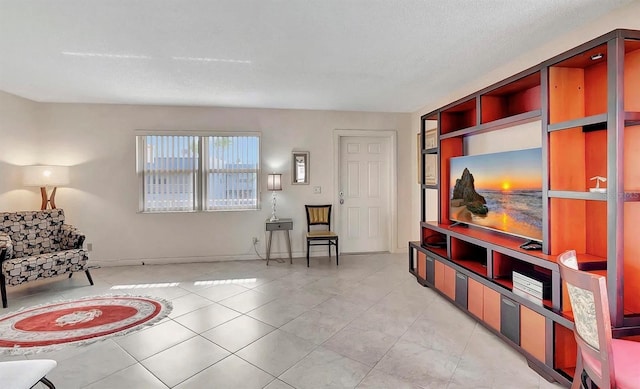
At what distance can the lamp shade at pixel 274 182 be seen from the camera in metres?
4.95

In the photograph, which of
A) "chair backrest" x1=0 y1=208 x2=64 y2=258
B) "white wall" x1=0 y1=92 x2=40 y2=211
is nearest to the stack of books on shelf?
"chair backrest" x1=0 y1=208 x2=64 y2=258

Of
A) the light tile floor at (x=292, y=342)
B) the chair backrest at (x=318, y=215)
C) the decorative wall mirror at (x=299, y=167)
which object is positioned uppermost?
the decorative wall mirror at (x=299, y=167)

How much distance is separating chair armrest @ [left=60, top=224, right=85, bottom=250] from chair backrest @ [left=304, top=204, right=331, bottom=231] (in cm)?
310

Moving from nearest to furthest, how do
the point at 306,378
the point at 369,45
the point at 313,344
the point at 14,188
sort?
the point at 306,378, the point at 313,344, the point at 369,45, the point at 14,188

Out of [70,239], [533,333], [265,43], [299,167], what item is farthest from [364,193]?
[70,239]

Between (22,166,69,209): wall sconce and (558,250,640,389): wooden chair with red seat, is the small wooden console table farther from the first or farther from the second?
(558,250,640,389): wooden chair with red seat

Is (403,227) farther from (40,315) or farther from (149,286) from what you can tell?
(40,315)

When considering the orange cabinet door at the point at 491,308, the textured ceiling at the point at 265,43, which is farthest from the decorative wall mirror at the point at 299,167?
the orange cabinet door at the point at 491,308

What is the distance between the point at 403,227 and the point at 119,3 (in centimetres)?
484

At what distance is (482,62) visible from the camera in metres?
3.19

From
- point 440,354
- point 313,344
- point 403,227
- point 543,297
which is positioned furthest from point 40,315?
point 403,227

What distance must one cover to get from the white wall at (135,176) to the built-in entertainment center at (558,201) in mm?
2675

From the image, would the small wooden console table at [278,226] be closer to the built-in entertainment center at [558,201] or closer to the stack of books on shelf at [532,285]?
the built-in entertainment center at [558,201]

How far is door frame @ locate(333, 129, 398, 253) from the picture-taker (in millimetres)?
5309
